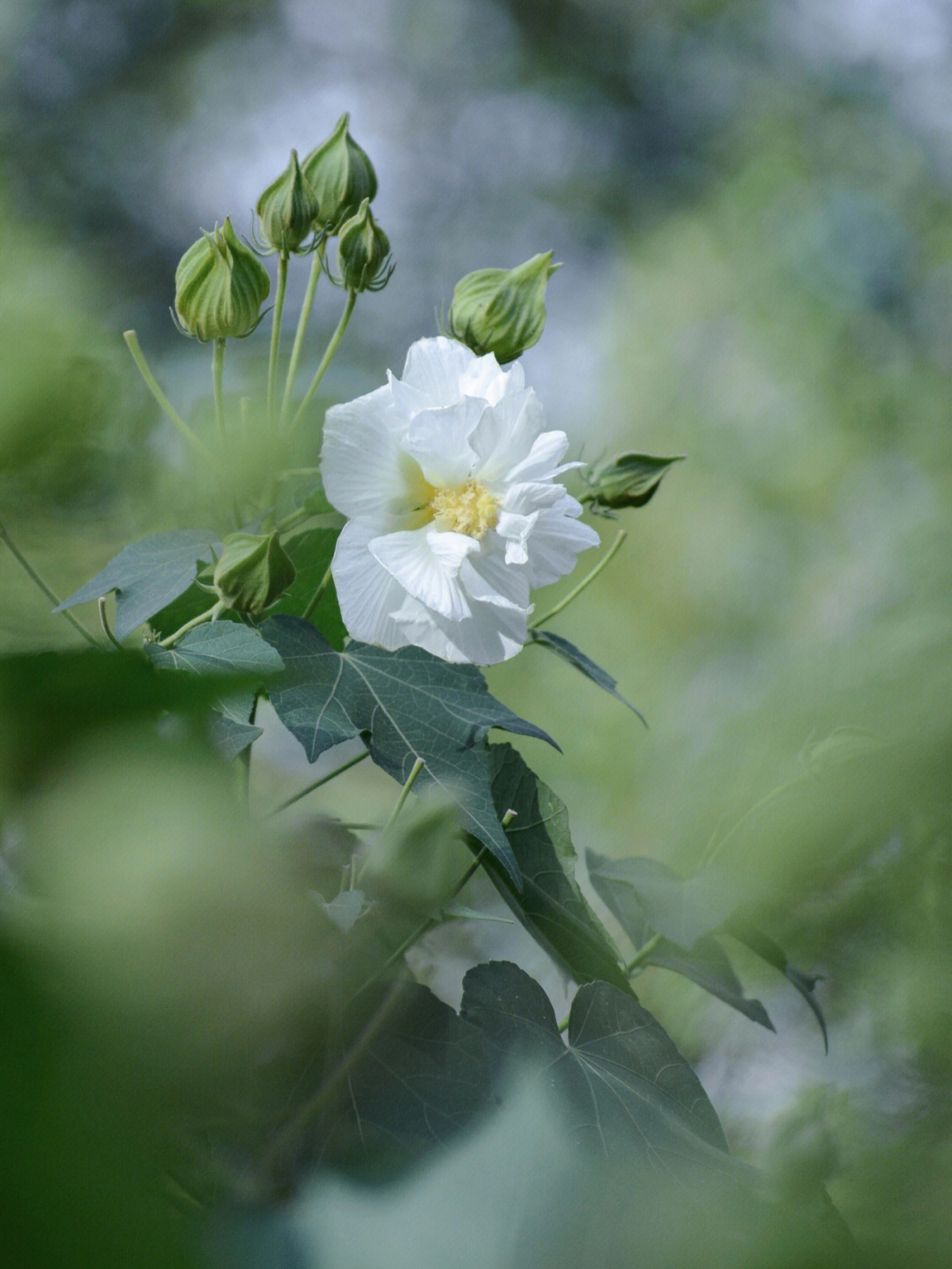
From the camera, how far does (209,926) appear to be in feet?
0.16

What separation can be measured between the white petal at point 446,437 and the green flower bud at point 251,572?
0.03m

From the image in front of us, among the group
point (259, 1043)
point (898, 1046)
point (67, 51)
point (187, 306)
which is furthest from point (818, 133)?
point (259, 1043)

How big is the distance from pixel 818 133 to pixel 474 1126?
210cm

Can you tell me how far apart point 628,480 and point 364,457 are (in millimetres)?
66

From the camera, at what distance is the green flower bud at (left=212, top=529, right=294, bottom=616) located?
191 millimetres

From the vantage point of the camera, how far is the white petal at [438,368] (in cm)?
21

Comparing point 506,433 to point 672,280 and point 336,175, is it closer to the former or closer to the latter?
point 336,175

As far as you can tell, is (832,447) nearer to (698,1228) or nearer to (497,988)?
(497,988)

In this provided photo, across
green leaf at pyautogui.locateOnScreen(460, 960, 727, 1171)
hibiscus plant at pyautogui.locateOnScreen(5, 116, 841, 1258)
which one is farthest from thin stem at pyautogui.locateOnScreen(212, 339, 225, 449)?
green leaf at pyautogui.locateOnScreen(460, 960, 727, 1171)

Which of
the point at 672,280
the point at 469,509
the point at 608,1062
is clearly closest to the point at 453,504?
the point at 469,509

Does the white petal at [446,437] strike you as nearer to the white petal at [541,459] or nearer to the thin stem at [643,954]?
the white petal at [541,459]

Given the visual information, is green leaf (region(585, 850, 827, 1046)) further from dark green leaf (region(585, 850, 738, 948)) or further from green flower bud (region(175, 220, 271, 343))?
green flower bud (region(175, 220, 271, 343))

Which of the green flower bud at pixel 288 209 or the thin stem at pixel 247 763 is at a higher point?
the green flower bud at pixel 288 209

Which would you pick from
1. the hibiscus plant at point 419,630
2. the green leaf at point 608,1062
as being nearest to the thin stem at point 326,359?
the hibiscus plant at point 419,630
